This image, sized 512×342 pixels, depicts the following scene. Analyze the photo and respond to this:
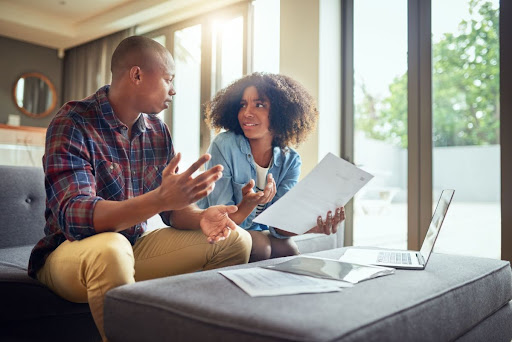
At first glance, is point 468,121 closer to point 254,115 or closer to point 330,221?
point 254,115

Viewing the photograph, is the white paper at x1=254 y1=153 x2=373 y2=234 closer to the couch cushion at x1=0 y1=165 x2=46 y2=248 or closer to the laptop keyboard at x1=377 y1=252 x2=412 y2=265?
the laptop keyboard at x1=377 y1=252 x2=412 y2=265

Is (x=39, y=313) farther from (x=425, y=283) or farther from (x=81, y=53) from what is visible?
(x=81, y=53)

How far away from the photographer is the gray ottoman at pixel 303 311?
2.64ft

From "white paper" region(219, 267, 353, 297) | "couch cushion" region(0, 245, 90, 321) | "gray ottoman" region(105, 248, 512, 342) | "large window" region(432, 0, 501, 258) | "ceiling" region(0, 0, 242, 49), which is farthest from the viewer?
→ "ceiling" region(0, 0, 242, 49)

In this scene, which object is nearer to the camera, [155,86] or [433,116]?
[155,86]

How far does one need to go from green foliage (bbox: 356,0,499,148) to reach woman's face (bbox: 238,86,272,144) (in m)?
1.39

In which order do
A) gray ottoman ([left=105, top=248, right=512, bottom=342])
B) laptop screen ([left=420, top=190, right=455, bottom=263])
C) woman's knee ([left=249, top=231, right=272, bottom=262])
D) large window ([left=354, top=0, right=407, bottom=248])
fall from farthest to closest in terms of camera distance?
1. large window ([left=354, top=0, right=407, bottom=248])
2. woman's knee ([left=249, top=231, right=272, bottom=262])
3. laptop screen ([left=420, top=190, right=455, bottom=263])
4. gray ottoman ([left=105, top=248, right=512, bottom=342])

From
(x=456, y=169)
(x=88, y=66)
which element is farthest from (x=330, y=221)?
(x=88, y=66)

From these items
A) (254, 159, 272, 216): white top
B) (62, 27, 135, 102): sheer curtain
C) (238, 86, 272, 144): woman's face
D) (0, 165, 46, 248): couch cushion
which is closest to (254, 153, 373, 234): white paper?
(254, 159, 272, 216): white top

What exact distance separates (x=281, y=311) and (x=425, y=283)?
47 centimetres

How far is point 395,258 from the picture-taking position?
1.48 meters

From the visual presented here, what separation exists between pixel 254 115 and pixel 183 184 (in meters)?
1.01

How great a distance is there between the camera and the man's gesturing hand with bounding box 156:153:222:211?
1.06m

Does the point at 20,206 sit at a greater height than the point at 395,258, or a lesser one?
greater
